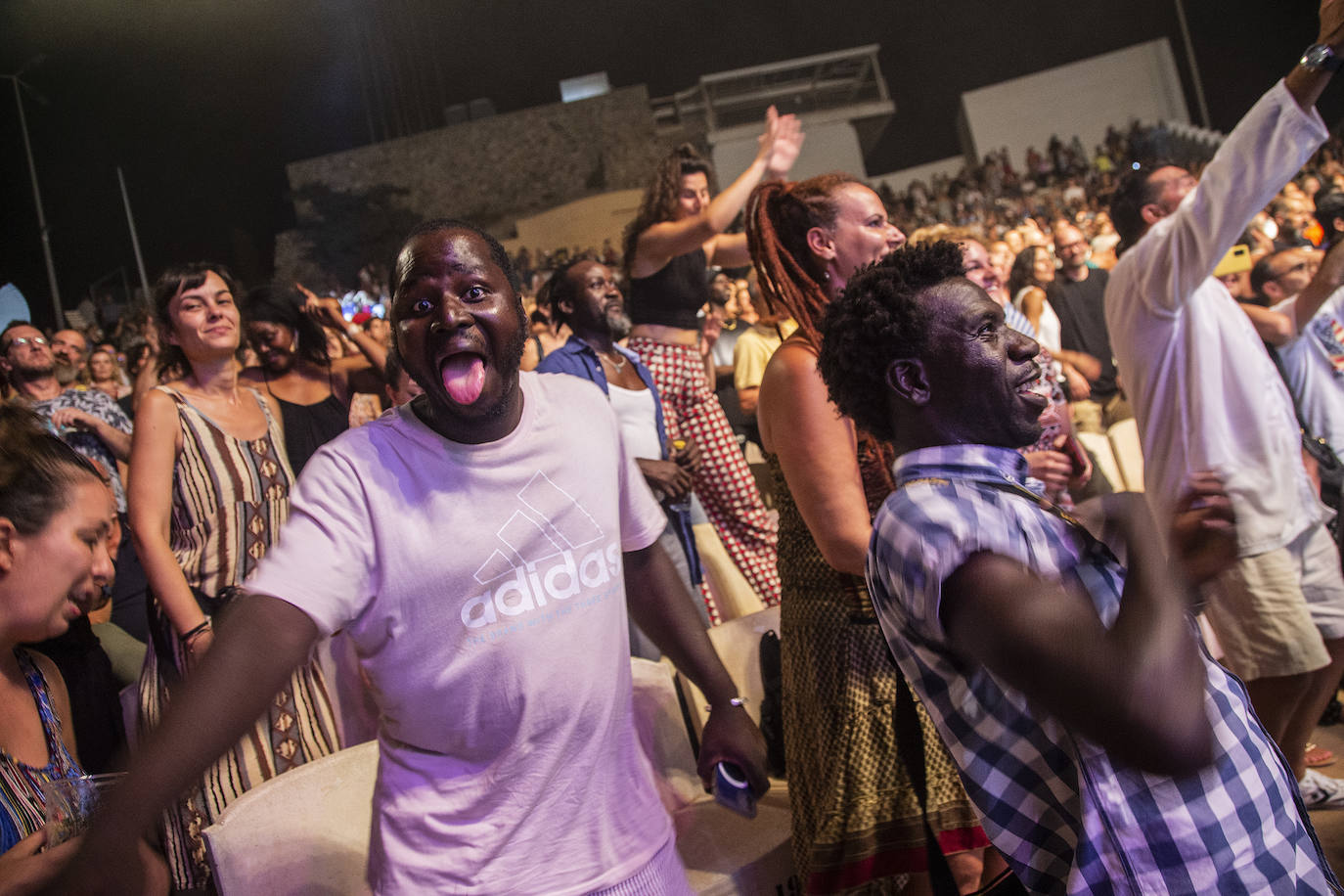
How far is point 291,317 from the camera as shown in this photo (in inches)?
149

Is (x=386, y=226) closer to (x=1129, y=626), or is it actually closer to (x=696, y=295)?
(x=696, y=295)

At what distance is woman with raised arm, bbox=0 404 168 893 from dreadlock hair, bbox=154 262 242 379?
1.03m

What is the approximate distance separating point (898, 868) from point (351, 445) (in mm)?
1423

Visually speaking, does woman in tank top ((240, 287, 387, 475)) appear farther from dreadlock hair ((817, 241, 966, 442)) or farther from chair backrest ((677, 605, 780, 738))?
dreadlock hair ((817, 241, 966, 442))

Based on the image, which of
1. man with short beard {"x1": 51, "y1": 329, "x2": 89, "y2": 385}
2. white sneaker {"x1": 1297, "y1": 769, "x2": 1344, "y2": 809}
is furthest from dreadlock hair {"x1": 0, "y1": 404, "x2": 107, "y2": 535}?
man with short beard {"x1": 51, "y1": 329, "x2": 89, "y2": 385}

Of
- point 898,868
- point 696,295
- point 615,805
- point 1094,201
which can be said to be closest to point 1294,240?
point 696,295

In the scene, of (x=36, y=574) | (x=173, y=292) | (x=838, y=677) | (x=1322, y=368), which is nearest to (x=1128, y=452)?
(x=1322, y=368)

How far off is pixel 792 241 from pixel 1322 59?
4.71 feet

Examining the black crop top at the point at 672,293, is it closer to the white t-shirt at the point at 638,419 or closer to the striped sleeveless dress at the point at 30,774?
the white t-shirt at the point at 638,419

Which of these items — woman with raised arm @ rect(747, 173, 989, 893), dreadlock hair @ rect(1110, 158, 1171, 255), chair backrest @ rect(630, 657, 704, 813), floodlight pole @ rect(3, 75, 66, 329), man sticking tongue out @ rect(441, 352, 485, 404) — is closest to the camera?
man sticking tongue out @ rect(441, 352, 485, 404)

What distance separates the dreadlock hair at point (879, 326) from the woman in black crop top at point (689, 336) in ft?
7.26

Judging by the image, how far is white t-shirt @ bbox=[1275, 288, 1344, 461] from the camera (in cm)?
381

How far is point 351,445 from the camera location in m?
1.36

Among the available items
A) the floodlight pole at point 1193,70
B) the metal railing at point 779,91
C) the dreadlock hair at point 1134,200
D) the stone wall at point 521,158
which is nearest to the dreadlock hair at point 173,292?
the dreadlock hair at point 1134,200
